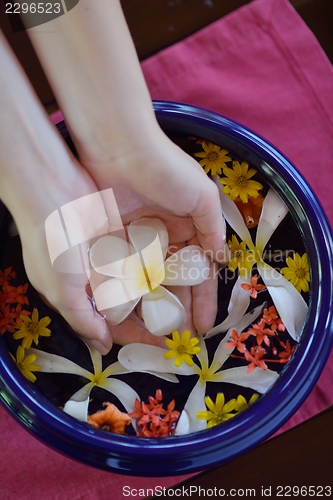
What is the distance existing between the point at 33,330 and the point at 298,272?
133 mm

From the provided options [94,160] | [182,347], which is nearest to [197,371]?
[182,347]

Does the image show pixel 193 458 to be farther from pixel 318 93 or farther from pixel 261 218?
pixel 318 93

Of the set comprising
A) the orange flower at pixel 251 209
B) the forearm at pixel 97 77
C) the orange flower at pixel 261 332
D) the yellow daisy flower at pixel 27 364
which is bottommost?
the orange flower at pixel 261 332

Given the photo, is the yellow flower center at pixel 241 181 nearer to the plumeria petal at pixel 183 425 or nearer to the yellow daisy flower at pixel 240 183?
the yellow daisy flower at pixel 240 183

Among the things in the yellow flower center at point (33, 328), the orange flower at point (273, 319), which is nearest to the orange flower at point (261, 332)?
the orange flower at point (273, 319)

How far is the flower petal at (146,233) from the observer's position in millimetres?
233

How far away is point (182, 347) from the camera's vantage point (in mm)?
230

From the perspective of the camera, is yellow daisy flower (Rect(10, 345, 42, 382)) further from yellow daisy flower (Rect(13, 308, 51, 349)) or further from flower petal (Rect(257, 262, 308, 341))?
flower petal (Rect(257, 262, 308, 341))

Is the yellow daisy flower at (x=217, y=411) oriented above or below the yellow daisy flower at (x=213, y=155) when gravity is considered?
below

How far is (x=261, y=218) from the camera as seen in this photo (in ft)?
0.80

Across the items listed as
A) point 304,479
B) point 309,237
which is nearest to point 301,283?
point 309,237

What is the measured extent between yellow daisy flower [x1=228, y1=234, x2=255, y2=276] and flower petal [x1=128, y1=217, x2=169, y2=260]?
33mm

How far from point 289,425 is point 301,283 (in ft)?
0.32

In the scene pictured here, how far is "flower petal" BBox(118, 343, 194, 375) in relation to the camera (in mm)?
227
